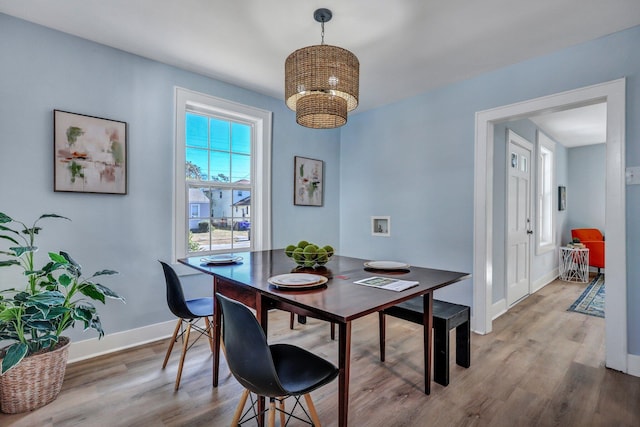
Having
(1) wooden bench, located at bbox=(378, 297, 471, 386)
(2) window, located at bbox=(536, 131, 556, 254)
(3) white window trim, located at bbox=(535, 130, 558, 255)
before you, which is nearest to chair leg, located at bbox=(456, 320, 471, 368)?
(1) wooden bench, located at bbox=(378, 297, 471, 386)

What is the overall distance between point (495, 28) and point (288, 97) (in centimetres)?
161

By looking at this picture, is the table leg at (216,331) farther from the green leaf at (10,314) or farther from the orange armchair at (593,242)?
the orange armchair at (593,242)

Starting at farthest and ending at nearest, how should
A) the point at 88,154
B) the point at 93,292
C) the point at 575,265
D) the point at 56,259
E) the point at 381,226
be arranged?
the point at 575,265, the point at 381,226, the point at 88,154, the point at 93,292, the point at 56,259

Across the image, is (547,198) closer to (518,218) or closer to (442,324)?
(518,218)

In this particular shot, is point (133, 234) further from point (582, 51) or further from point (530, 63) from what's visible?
point (582, 51)

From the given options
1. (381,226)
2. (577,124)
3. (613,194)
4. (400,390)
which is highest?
(577,124)

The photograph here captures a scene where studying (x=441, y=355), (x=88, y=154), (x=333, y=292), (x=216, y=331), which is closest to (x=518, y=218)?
(x=441, y=355)

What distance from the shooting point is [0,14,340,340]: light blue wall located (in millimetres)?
2182

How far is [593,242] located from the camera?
535 cm

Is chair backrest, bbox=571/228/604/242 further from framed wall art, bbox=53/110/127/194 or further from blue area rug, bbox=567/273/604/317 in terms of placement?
framed wall art, bbox=53/110/127/194

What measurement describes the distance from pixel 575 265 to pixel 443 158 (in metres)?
3.82

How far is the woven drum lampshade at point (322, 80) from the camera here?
182 centimetres

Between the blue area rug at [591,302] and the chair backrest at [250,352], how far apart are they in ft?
13.1

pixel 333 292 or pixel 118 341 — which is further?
pixel 118 341
